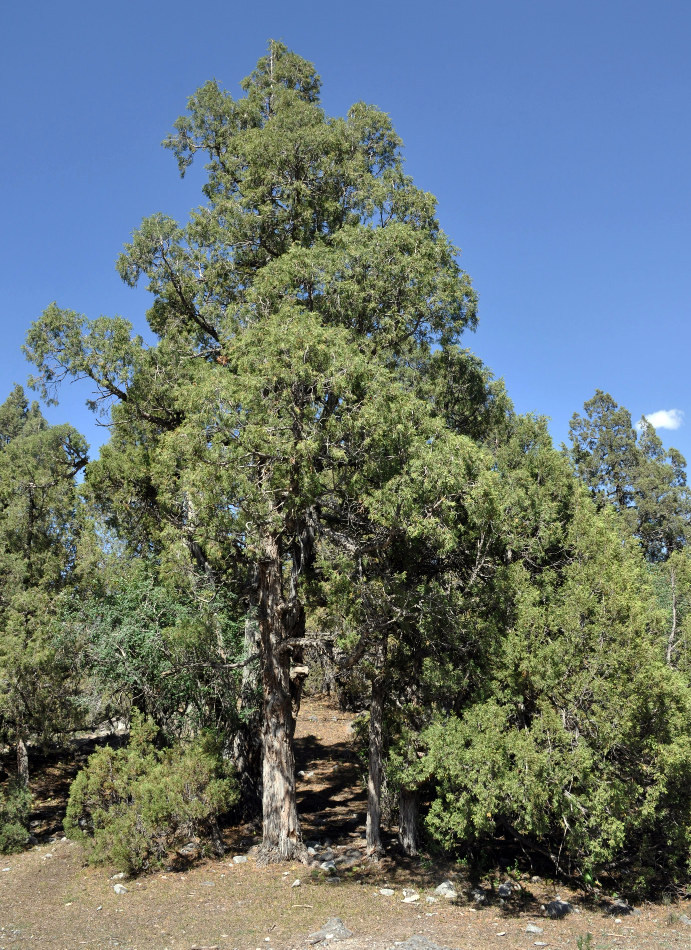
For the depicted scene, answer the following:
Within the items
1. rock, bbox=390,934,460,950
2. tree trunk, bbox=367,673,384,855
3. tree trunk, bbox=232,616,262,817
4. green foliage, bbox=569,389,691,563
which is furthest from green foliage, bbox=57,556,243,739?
green foliage, bbox=569,389,691,563

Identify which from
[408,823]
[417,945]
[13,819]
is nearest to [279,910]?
[417,945]

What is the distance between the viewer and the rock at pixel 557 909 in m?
9.22

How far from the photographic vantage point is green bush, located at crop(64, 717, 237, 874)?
35.9ft

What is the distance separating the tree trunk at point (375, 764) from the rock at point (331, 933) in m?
2.73

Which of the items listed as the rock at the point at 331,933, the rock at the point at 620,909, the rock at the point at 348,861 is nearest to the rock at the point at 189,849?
the rock at the point at 348,861

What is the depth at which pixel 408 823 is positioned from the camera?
1148 centimetres

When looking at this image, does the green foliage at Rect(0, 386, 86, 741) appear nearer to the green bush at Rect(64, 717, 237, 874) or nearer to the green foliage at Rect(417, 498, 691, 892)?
the green bush at Rect(64, 717, 237, 874)

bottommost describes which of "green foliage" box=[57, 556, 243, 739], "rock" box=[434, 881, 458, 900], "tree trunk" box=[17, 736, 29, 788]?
"rock" box=[434, 881, 458, 900]

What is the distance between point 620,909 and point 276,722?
5879 millimetres

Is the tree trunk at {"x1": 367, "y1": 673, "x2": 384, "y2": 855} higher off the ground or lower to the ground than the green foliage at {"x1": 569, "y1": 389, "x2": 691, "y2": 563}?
lower

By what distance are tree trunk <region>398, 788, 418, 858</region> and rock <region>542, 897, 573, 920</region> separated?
254 centimetres

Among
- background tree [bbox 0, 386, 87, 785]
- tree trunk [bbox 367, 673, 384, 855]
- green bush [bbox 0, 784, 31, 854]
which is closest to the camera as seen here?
tree trunk [bbox 367, 673, 384, 855]

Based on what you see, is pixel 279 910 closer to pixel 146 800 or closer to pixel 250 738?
pixel 146 800

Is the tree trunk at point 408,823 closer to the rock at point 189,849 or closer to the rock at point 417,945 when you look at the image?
the rock at point 417,945
